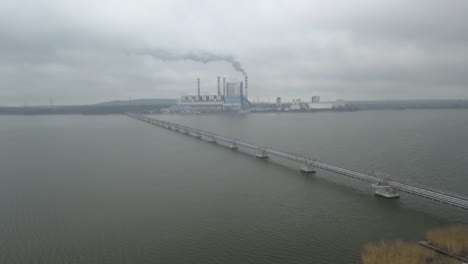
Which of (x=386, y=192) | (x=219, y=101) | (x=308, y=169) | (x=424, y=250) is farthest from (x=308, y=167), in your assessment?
(x=219, y=101)

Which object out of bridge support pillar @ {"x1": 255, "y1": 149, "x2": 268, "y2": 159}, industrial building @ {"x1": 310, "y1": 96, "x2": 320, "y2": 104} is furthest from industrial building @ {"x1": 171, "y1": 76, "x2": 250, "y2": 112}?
bridge support pillar @ {"x1": 255, "y1": 149, "x2": 268, "y2": 159}

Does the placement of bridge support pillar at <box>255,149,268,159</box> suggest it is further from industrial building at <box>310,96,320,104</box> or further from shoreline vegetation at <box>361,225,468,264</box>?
industrial building at <box>310,96,320,104</box>

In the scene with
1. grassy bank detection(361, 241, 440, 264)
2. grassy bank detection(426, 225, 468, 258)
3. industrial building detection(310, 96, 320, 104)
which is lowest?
grassy bank detection(361, 241, 440, 264)

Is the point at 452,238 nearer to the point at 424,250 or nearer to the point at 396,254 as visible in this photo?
the point at 424,250

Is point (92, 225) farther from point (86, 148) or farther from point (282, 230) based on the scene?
point (86, 148)

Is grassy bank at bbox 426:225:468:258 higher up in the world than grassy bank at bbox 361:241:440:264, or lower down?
higher up

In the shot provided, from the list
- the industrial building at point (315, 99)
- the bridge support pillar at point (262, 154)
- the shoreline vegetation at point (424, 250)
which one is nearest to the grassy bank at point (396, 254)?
the shoreline vegetation at point (424, 250)
